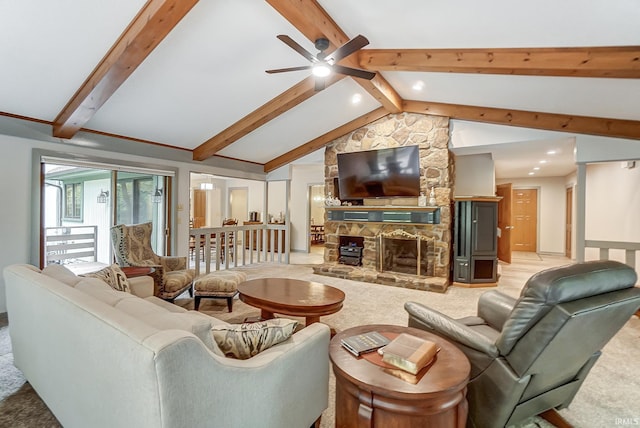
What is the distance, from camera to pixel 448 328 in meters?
1.70

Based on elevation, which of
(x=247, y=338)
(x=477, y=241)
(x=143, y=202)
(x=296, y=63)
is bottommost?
(x=247, y=338)

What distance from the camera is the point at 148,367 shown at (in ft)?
2.98

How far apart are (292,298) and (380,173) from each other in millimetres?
3486

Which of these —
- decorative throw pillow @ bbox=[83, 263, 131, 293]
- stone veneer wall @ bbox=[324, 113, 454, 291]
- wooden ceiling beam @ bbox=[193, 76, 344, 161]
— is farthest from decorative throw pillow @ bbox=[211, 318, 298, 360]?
stone veneer wall @ bbox=[324, 113, 454, 291]

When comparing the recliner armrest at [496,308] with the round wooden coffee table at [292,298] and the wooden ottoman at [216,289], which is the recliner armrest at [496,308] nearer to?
the round wooden coffee table at [292,298]

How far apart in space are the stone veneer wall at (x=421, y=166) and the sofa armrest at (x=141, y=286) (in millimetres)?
3508

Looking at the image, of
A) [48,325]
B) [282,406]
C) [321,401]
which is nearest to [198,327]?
[282,406]

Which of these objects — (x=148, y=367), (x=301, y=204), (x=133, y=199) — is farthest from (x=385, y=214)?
(x=148, y=367)

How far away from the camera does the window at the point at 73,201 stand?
23.6 feet

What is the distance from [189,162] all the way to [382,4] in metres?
4.11

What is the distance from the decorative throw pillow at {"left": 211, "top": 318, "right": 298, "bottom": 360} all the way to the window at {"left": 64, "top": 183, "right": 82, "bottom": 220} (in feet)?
25.6

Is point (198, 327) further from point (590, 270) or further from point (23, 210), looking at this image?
point (23, 210)

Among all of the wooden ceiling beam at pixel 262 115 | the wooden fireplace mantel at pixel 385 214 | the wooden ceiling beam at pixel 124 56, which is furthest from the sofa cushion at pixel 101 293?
the wooden fireplace mantel at pixel 385 214

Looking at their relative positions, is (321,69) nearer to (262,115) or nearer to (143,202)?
(262,115)
